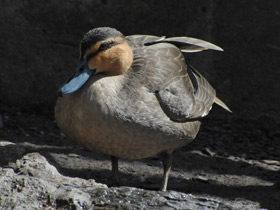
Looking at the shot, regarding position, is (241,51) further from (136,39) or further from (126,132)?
(126,132)

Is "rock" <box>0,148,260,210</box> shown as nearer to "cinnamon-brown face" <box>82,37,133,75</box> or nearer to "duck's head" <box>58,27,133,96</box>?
"duck's head" <box>58,27,133,96</box>

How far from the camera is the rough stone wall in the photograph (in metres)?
6.34

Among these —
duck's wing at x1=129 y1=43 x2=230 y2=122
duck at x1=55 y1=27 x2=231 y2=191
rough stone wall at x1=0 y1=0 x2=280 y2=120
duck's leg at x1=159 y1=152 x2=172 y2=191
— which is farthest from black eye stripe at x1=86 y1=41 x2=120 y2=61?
rough stone wall at x1=0 y1=0 x2=280 y2=120

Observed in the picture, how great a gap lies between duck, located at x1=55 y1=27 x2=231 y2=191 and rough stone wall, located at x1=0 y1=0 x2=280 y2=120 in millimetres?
1372

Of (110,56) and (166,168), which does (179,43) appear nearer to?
(110,56)

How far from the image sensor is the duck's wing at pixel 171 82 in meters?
4.77

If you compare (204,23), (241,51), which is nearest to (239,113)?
(241,51)

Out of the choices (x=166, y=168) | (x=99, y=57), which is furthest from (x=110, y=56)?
(x=166, y=168)

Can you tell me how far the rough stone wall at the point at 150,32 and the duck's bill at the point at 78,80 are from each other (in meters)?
1.86

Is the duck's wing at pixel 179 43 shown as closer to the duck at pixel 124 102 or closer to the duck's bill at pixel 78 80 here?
the duck at pixel 124 102

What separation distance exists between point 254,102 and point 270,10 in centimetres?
105

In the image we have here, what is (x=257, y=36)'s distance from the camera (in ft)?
21.0

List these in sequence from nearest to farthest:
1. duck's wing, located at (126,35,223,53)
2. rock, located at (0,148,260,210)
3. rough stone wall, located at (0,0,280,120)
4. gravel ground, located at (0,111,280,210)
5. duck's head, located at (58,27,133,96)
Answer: rock, located at (0,148,260,210) < gravel ground, located at (0,111,280,210) < duck's head, located at (58,27,133,96) < duck's wing, located at (126,35,223,53) < rough stone wall, located at (0,0,280,120)

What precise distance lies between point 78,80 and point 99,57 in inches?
10.2
